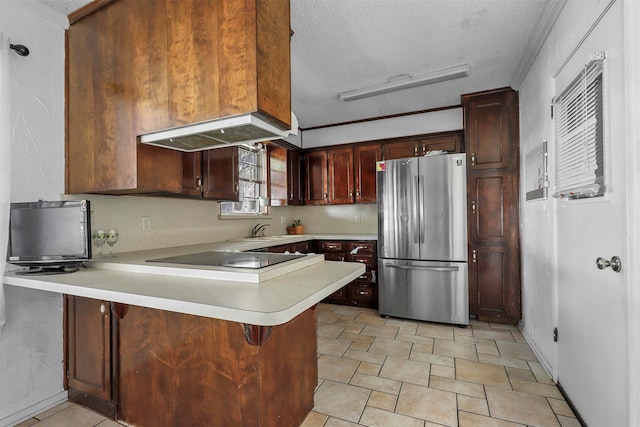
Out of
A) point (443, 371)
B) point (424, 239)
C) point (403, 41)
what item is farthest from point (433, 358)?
point (403, 41)

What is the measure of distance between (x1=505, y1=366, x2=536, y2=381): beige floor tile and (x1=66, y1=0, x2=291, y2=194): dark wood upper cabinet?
94.8 inches

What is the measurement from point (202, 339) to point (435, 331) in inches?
97.8

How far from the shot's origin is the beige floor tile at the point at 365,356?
2.39 m

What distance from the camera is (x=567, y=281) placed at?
183 centimetres

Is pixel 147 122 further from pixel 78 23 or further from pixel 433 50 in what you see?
pixel 433 50

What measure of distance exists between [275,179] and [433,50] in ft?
8.13

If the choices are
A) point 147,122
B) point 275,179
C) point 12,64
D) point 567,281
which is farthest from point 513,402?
point 12,64

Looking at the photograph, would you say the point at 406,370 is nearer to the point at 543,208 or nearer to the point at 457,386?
the point at 457,386

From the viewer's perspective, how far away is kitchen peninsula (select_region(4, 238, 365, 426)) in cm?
112

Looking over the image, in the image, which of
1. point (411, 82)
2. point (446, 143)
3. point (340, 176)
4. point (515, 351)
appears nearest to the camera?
point (515, 351)

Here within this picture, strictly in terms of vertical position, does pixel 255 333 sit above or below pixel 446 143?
below

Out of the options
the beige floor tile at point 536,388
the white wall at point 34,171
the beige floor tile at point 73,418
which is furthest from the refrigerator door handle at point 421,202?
the white wall at point 34,171

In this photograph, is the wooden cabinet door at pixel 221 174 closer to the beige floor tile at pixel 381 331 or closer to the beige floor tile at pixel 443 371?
the beige floor tile at pixel 381 331

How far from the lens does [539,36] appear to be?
2.19 m
